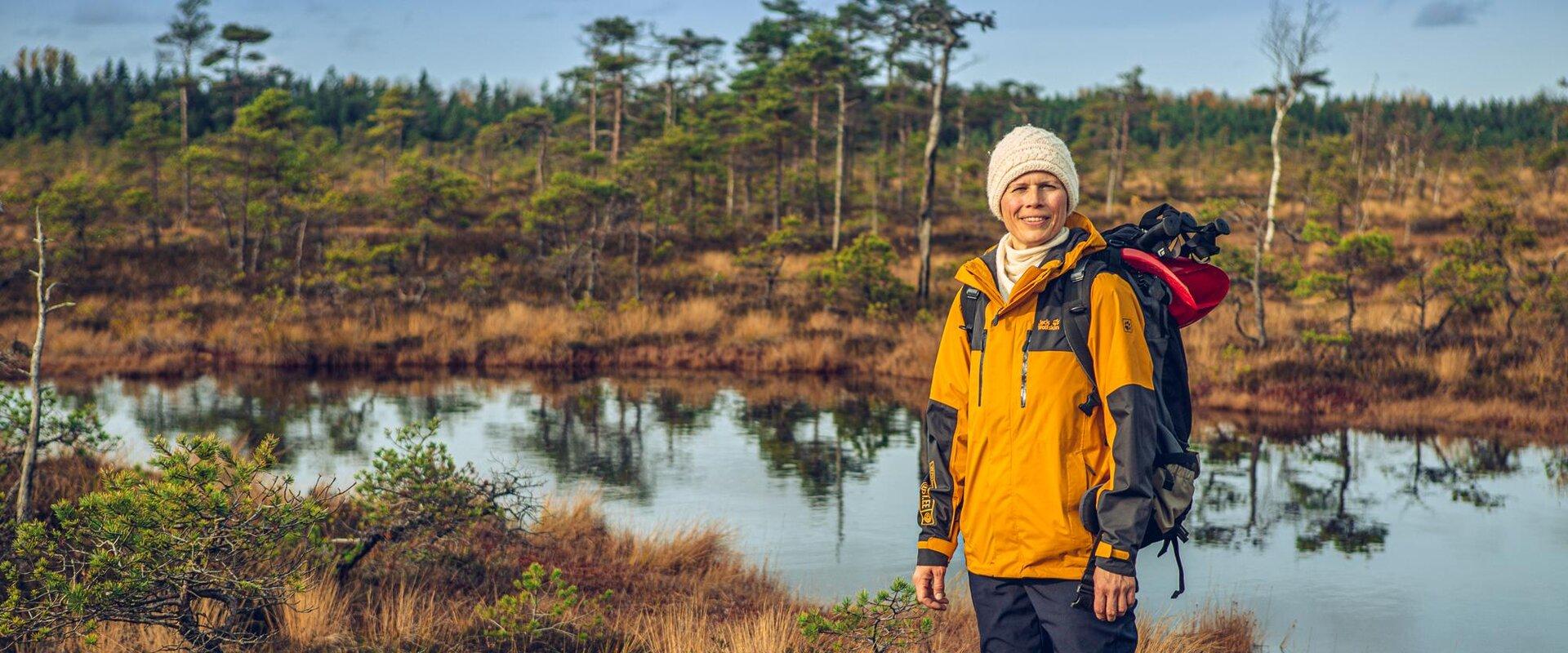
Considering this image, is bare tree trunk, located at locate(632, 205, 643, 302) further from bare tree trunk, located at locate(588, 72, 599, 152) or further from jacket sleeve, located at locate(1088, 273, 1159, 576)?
jacket sleeve, located at locate(1088, 273, 1159, 576)

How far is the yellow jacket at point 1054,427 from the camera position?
3.08 meters

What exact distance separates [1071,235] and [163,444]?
11.7 feet

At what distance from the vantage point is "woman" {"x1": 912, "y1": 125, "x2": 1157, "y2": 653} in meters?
3.10

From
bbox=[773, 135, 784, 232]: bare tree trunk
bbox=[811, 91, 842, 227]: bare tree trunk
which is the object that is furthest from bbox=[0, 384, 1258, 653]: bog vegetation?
bbox=[811, 91, 842, 227]: bare tree trunk

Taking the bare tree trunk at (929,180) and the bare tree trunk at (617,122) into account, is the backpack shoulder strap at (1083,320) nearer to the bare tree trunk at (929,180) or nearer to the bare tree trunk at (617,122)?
the bare tree trunk at (929,180)

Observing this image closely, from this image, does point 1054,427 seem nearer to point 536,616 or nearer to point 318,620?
point 536,616

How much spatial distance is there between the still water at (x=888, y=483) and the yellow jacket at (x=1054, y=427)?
Result: 3.81 meters

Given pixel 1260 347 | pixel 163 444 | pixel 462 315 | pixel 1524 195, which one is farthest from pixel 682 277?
pixel 1524 195

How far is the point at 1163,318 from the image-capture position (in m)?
3.27

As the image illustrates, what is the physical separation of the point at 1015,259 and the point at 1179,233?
462 millimetres

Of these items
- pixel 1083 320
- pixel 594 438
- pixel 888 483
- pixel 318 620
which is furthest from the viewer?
pixel 594 438

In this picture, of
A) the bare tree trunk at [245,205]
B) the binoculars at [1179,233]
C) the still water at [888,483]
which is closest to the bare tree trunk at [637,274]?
the still water at [888,483]

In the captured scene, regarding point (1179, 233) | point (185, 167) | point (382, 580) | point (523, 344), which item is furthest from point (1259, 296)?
point (185, 167)

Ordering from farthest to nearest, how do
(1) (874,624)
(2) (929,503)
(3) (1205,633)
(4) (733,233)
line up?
(4) (733,233), (3) (1205,633), (1) (874,624), (2) (929,503)
